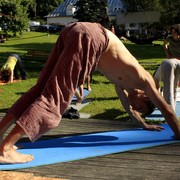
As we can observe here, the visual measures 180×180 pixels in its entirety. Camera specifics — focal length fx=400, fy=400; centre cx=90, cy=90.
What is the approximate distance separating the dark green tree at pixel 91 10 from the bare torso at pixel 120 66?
1849cm

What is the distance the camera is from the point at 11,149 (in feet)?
11.7

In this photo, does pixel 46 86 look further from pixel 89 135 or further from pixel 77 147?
pixel 89 135

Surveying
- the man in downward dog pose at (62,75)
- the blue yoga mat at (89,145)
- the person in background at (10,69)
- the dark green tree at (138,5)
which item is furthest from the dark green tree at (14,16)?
the man in downward dog pose at (62,75)

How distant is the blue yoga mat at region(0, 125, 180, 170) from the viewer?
3715mm

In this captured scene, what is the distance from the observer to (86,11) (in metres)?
26.2

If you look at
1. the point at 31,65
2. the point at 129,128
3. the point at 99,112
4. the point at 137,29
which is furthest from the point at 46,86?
the point at 137,29

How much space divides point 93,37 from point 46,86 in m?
0.64

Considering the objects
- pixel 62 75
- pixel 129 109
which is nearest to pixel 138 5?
pixel 129 109

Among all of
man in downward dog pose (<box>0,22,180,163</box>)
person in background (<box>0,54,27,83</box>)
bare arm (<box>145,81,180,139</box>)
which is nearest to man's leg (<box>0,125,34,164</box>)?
man in downward dog pose (<box>0,22,180,163</box>)

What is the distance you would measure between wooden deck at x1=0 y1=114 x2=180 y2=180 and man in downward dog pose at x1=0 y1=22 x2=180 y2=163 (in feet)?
1.16

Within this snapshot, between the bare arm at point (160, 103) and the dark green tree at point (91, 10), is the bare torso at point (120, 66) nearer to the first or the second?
the bare arm at point (160, 103)

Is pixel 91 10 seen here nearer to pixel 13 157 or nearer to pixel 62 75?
pixel 62 75

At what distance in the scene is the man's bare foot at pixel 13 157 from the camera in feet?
11.4

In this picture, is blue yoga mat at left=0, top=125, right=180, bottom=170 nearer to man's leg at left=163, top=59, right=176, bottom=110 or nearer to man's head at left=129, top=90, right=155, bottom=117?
man's head at left=129, top=90, right=155, bottom=117
